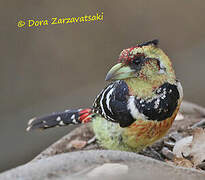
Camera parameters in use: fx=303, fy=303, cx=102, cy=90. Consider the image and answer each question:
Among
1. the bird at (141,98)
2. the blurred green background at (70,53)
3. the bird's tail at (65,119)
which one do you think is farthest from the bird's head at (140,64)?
the blurred green background at (70,53)

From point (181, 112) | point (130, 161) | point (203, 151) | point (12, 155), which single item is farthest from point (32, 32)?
point (130, 161)

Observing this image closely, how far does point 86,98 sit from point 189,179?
3.83 feet

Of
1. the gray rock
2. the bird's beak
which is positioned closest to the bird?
the bird's beak

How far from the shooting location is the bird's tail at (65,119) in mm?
1016

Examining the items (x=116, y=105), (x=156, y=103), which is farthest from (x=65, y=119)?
(x=156, y=103)

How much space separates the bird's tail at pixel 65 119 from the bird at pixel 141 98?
140 millimetres

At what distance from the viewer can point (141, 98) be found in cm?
80

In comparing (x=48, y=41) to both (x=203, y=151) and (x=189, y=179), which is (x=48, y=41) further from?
(x=189, y=179)

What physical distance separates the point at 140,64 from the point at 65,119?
1.25 feet

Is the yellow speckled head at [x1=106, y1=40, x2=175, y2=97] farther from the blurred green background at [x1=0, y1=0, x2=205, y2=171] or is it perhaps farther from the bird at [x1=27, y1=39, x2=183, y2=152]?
the blurred green background at [x1=0, y1=0, x2=205, y2=171]

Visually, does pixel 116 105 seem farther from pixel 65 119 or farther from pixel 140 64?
pixel 65 119

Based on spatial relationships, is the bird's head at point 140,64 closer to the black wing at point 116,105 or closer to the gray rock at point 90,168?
the black wing at point 116,105

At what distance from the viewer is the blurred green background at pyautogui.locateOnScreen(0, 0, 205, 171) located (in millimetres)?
1429

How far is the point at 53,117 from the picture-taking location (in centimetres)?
106
